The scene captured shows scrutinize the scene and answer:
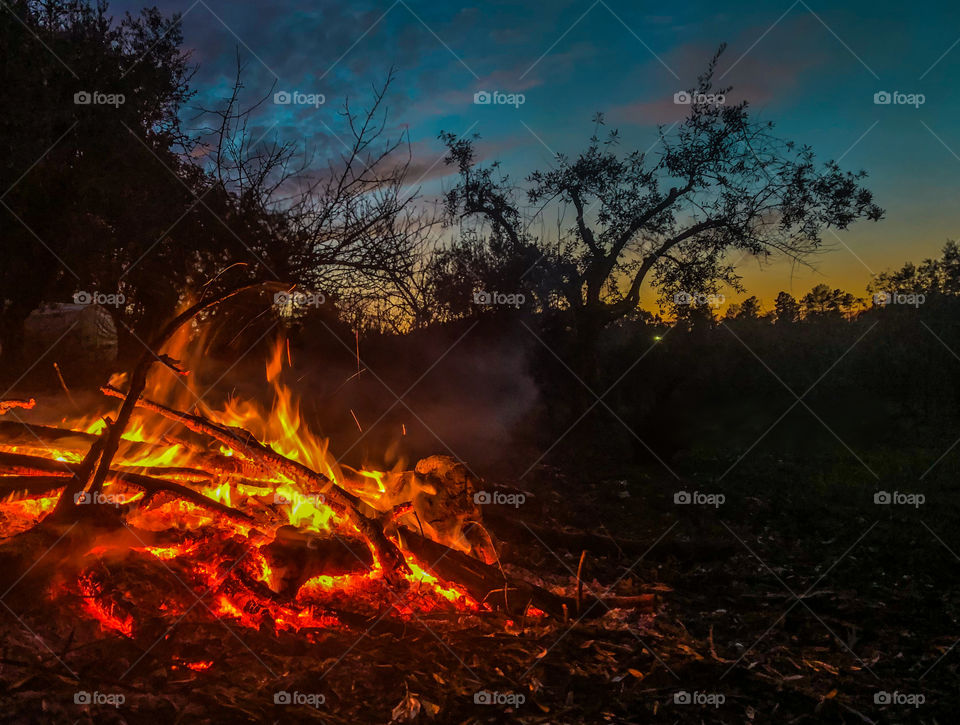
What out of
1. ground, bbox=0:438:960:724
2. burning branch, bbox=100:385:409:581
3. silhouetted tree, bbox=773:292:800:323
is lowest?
ground, bbox=0:438:960:724

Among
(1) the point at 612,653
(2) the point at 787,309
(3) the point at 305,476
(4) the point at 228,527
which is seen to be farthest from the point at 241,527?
(2) the point at 787,309

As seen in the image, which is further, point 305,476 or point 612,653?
point 305,476

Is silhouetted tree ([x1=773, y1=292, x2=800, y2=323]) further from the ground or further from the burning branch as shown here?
the burning branch

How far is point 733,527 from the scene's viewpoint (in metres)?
8.02

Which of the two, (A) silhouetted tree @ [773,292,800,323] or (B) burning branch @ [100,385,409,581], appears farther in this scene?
(A) silhouetted tree @ [773,292,800,323]

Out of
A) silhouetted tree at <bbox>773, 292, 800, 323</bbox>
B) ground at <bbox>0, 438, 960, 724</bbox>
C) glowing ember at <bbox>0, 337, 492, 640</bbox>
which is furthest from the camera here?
silhouetted tree at <bbox>773, 292, 800, 323</bbox>

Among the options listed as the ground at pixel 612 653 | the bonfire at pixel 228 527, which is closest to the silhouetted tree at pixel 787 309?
the ground at pixel 612 653

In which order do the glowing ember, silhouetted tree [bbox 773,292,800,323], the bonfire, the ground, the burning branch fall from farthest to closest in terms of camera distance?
1. silhouetted tree [bbox 773,292,800,323]
2. the burning branch
3. the glowing ember
4. the bonfire
5. the ground

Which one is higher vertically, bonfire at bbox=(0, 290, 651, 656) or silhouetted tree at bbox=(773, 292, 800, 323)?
silhouetted tree at bbox=(773, 292, 800, 323)

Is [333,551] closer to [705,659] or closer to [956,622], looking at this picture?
[705,659]

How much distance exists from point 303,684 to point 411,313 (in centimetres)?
994

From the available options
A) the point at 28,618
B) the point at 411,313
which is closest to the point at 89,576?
the point at 28,618

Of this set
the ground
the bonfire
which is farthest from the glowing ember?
the ground

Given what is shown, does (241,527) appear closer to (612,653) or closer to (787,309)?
(612,653)
